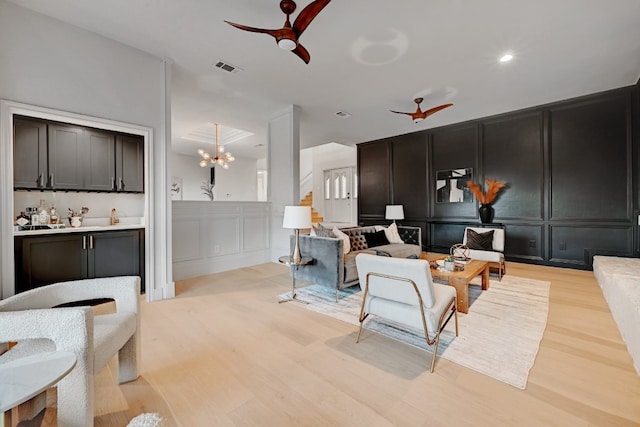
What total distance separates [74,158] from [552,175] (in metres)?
7.45

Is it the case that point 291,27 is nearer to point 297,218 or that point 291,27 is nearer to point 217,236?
point 297,218

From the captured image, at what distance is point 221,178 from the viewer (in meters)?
9.52

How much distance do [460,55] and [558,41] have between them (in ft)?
3.39

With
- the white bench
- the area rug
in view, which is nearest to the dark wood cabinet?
the area rug

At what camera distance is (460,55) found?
334 centimetres

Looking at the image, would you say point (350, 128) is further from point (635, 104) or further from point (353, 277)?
point (635, 104)

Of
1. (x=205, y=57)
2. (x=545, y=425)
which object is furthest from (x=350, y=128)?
(x=545, y=425)

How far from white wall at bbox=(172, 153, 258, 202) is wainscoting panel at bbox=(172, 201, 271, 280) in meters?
4.01

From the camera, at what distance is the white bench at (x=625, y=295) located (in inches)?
77.4

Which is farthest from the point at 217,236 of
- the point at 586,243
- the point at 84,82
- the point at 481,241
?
the point at 586,243

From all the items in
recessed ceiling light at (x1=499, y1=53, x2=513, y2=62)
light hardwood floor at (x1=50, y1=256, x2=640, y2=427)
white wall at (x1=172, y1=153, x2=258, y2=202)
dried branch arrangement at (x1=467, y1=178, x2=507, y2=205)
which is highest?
recessed ceiling light at (x1=499, y1=53, x2=513, y2=62)

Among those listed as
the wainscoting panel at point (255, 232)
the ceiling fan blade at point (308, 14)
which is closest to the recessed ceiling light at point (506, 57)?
the ceiling fan blade at point (308, 14)

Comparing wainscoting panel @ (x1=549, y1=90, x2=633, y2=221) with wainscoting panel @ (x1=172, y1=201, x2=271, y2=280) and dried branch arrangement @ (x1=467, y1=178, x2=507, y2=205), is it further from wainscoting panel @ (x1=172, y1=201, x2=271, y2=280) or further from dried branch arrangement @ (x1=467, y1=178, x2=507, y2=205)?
wainscoting panel @ (x1=172, y1=201, x2=271, y2=280)

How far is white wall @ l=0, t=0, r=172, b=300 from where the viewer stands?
97.3 inches
